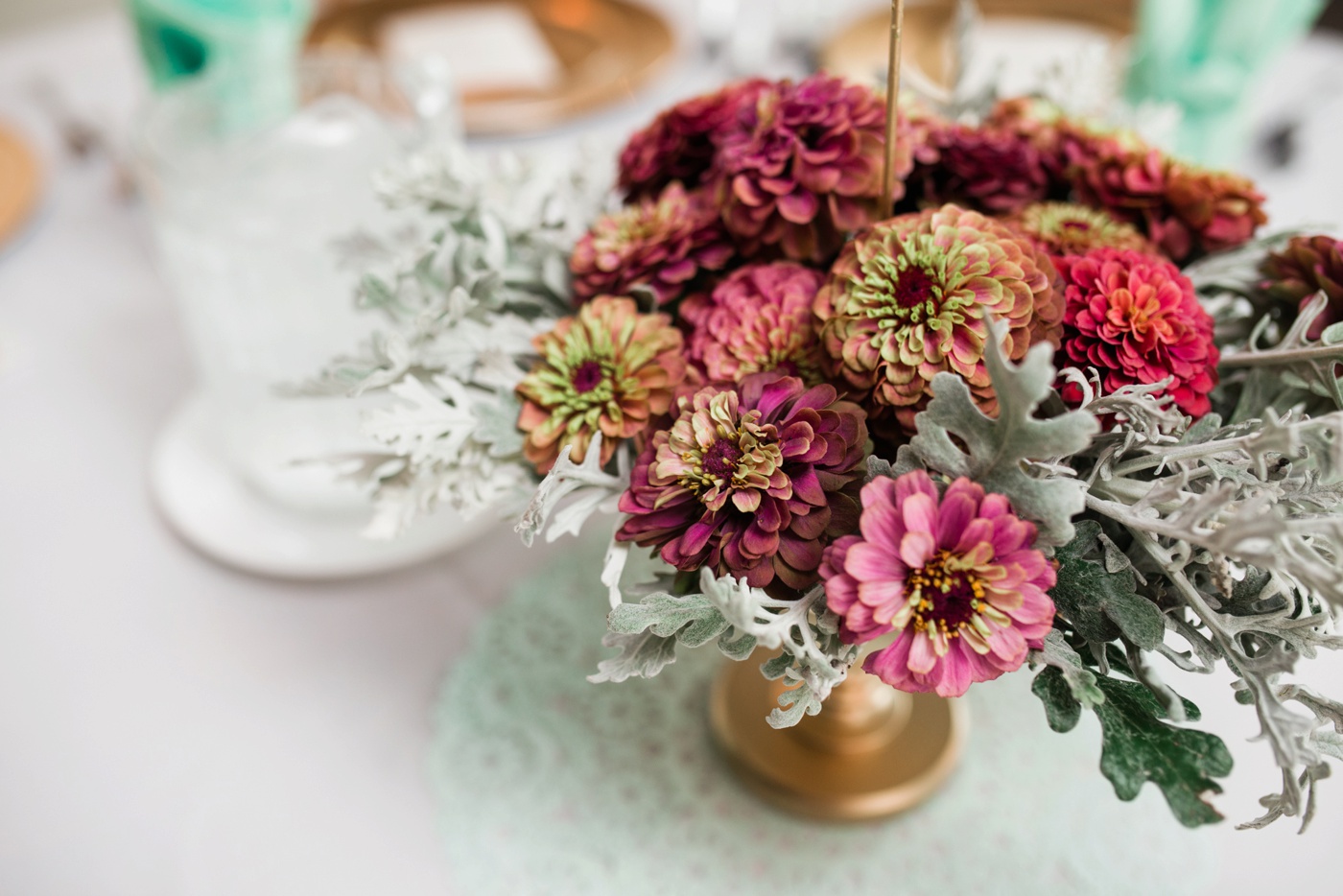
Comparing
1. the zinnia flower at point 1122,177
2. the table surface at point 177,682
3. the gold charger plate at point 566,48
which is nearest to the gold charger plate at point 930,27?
the gold charger plate at point 566,48

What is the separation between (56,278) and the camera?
0.78m

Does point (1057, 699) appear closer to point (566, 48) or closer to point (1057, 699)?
point (1057, 699)

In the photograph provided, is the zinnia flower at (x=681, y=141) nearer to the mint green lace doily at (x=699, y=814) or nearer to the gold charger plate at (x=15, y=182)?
the mint green lace doily at (x=699, y=814)

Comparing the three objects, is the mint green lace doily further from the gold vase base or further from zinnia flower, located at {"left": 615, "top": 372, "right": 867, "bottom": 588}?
zinnia flower, located at {"left": 615, "top": 372, "right": 867, "bottom": 588}

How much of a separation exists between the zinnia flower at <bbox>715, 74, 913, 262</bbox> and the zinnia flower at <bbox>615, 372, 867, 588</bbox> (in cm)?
8

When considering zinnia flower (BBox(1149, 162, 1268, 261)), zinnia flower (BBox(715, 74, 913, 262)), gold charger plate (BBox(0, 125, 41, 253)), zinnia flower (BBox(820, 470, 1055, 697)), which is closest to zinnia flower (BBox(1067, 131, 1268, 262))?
zinnia flower (BBox(1149, 162, 1268, 261))

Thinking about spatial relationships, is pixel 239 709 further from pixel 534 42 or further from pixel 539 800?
pixel 534 42

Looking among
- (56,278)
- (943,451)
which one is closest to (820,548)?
(943,451)

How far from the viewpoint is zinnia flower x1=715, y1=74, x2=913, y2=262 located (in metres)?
0.37

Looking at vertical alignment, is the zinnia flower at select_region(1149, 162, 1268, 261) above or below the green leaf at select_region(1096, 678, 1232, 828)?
above

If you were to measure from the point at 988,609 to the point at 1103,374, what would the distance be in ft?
0.35

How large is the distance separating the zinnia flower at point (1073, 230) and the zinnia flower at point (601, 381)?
16 cm

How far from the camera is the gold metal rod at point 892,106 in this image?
1.13 feet

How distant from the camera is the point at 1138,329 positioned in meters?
0.33
